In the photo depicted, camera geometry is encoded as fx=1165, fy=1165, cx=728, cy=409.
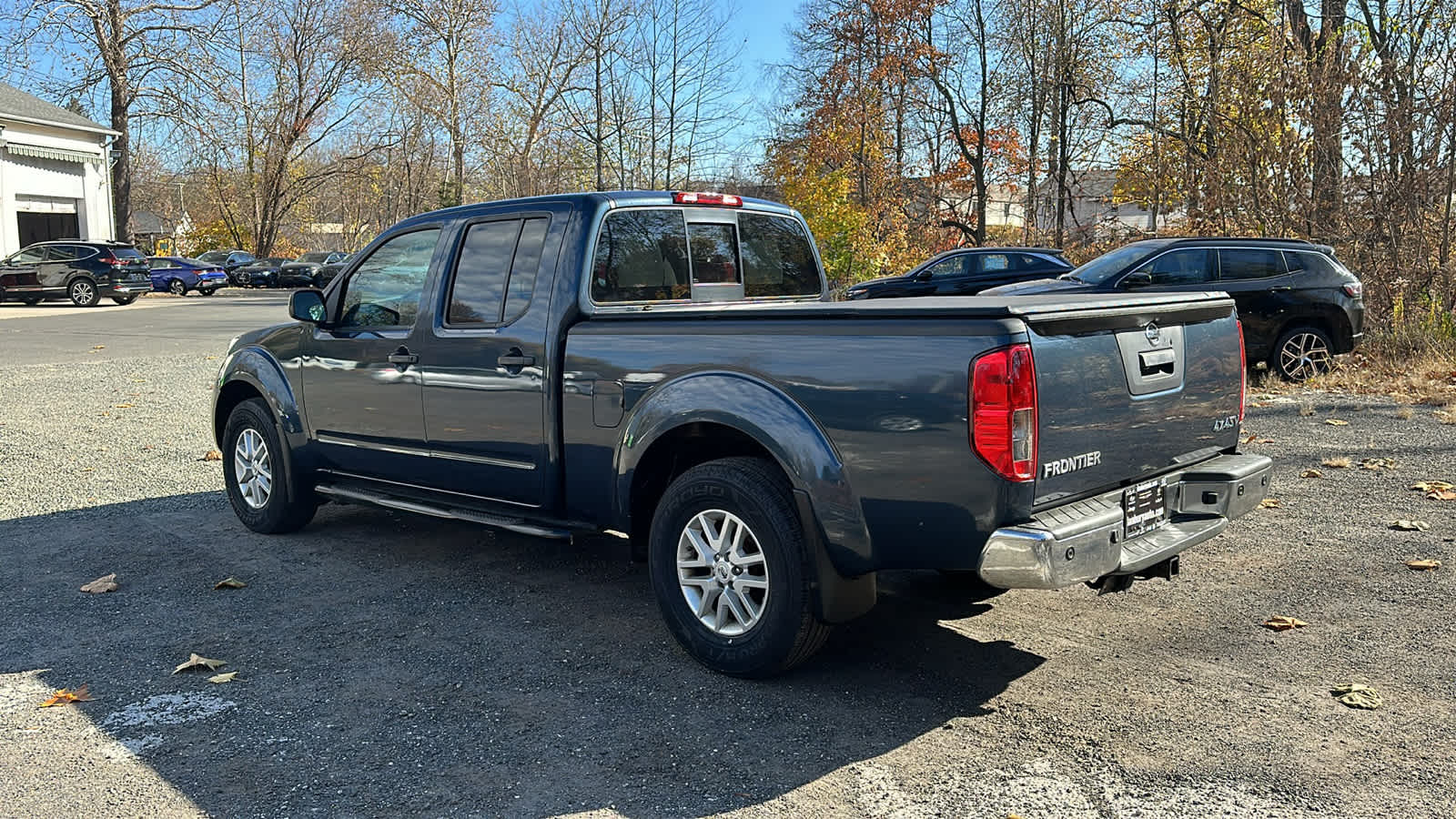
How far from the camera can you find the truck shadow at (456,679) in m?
3.59

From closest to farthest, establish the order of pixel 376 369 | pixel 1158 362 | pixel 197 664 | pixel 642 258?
pixel 1158 362
pixel 197 664
pixel 642 258
pixel 376 369

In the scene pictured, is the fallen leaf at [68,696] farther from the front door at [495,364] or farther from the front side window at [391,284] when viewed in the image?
the front side window at [391,284]

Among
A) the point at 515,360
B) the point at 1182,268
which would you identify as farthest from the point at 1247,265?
the point at 515,360

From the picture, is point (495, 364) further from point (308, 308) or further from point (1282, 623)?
point (1282, 623)

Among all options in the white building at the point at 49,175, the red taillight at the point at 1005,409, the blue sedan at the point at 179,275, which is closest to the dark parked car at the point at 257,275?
the white building at the point at 49,175

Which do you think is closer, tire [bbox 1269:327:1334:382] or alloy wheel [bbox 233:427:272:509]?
alloy wheel [bbox 233:427:272:509]

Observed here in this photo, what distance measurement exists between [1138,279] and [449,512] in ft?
30.1

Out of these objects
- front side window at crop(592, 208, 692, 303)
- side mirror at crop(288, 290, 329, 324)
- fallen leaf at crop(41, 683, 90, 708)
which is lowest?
fallen leaf at crop(41, 683, 90, 708)

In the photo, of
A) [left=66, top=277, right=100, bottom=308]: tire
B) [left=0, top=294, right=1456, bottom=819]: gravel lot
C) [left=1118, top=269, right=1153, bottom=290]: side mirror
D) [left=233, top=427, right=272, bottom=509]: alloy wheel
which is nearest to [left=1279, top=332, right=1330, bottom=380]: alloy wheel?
[left=1118, top=269, right=1153, bottom=290]: side mirror

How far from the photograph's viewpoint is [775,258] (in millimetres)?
6109

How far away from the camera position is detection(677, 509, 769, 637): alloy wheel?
4.34 m

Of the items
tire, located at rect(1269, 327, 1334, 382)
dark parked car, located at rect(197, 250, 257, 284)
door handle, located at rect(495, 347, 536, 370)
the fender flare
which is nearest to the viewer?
the fender flare

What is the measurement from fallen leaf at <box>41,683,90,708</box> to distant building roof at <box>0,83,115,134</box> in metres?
38.4

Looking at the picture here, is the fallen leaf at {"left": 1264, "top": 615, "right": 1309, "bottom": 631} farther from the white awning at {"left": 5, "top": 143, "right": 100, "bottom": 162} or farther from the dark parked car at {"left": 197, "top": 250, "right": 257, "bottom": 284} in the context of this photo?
the dark parked car at {"left": 197, "top": 250, "right": 257, "bottom": 284}
